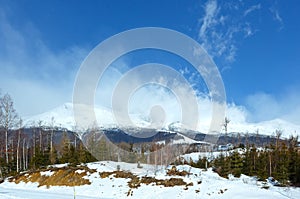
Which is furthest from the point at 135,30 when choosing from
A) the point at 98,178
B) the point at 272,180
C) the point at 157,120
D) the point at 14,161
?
the point at 14,161

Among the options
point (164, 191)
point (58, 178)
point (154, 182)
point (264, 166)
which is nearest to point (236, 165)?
point (264, 166)

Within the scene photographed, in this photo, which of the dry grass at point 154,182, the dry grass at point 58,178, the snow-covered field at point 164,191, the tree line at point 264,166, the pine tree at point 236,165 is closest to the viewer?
the snow-covered field at point 164,191

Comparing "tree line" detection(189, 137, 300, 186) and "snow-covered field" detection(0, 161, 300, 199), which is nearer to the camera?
"snow-covered field" detection(0, 161, 300, 199)

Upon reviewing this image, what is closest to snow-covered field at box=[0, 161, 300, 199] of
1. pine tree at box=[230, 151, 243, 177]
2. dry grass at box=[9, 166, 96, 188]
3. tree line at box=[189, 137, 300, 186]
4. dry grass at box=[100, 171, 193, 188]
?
dry grass at box=[100, 171, 193, 188]

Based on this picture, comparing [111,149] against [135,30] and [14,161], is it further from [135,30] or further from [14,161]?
[135,30]

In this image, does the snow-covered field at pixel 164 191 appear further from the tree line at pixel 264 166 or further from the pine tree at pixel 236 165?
the pine tree at pixel 236 165

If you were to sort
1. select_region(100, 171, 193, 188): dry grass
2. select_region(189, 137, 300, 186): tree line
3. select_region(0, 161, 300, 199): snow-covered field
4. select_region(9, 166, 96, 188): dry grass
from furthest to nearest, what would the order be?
select_region(189, 137, 300, 186): tree line < select_region(9, 166, 96, 188): dry grass < select_region(100, 171, 193, 188): dry grass < select_region(0, 161, 300, 199): snow-covered field

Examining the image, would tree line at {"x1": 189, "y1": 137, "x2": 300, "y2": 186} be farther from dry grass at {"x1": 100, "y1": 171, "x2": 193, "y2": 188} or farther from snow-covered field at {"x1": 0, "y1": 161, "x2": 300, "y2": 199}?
dry grass at {"x1": 100, "y1": 171, "x2": 193, "y2": 188}

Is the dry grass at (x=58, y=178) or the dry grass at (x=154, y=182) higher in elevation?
the dry grass at (x=154, y=182)

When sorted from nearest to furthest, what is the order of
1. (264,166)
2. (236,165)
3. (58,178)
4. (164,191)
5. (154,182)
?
(164,191)
(154,182)
(58,178)
(236,165)
(264,166)

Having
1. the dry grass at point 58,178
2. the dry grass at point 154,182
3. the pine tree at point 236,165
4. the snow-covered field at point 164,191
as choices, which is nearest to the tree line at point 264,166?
the pine tree at point 236,165

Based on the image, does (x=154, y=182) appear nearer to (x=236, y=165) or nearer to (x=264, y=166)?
(x=236, y=165)

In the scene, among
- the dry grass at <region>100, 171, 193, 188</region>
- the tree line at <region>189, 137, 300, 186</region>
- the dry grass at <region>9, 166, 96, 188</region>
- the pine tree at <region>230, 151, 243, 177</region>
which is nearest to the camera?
the dry grass at <region>100, 171, 193, 188</region>

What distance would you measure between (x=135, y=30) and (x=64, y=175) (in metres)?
19.2
